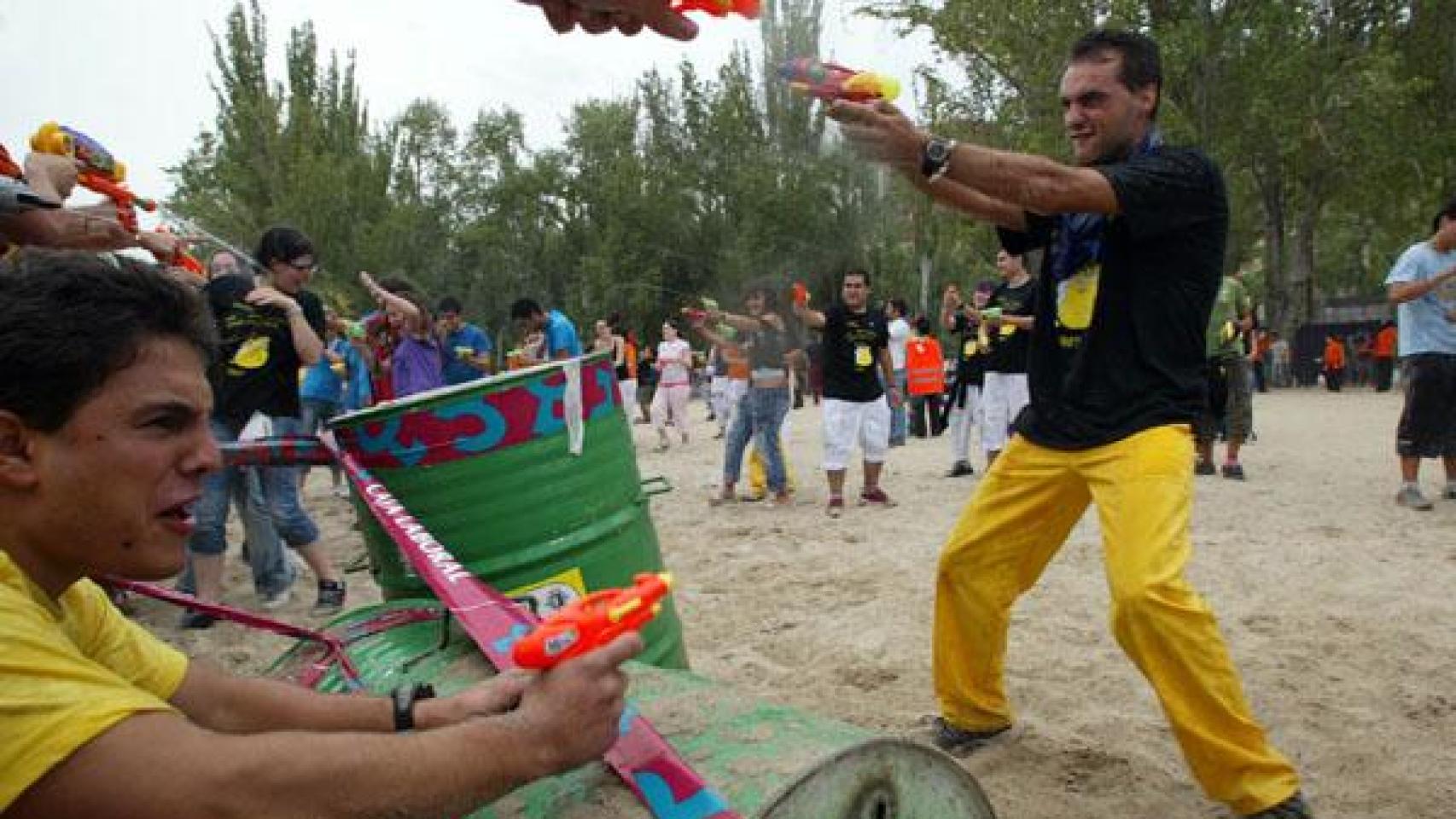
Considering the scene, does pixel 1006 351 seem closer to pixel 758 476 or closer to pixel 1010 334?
pixel 1010 334

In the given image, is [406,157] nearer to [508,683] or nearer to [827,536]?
[827,536]

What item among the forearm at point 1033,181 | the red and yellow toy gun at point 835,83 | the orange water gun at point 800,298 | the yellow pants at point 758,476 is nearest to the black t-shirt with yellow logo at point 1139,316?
the forearm at point 1033,181

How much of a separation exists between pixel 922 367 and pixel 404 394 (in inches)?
298

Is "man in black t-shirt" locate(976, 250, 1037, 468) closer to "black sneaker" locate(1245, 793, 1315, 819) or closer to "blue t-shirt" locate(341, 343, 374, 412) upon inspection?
"black sneaker" locate(1245, 793, 1315, 819)

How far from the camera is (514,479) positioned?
2572mm

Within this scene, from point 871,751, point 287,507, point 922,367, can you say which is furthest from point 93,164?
point 922,367

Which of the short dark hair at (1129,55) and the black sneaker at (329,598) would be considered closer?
the short dark hair at (1129,55)

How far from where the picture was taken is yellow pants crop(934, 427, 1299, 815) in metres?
2.22

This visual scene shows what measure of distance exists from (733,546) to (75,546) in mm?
4979

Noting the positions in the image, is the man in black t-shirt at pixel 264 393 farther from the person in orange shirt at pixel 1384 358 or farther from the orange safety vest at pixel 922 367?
the person in orange shirt at pixel 1384 358

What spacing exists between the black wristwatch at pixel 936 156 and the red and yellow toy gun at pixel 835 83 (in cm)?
20

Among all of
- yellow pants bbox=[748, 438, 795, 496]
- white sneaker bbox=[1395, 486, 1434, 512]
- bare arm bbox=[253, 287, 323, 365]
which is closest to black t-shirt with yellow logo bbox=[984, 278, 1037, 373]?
yellow pants bbox=[748, 438, 795, 496]

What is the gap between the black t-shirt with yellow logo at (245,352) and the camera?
189 inches

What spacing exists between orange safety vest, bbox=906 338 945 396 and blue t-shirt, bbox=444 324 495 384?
6427mm
